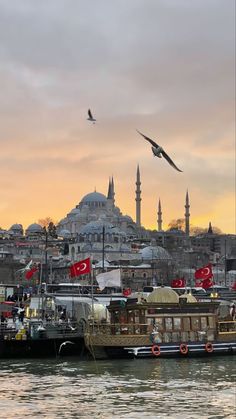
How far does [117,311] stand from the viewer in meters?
33.1

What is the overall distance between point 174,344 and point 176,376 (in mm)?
5777

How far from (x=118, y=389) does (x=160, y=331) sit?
369 inches

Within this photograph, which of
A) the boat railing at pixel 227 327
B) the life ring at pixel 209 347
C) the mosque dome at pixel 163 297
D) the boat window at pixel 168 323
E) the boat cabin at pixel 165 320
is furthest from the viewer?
the boat railing at pixel 227 327

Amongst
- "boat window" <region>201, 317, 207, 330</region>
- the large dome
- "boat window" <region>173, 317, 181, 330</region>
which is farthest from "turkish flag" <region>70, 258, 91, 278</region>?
the large dome

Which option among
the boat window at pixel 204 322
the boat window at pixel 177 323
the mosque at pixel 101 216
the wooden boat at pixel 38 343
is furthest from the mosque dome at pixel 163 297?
the mosque at pixel 101 216

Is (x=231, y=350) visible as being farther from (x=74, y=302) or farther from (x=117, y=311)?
(x=74, y=302)

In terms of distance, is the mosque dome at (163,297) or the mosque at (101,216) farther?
the mosque at (101,216)

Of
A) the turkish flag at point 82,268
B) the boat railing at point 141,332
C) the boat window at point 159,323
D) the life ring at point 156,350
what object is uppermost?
the turkish flag at point 82,268

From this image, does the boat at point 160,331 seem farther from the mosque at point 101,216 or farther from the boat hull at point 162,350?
the mosque at point 101,216

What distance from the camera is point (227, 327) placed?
113ft

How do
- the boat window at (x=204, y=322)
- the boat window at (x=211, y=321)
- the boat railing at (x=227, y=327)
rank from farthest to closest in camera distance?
the boat railing at (x=227, y=327), the boat window at (x=211, y=321), the boat window at (x=204, y=322)

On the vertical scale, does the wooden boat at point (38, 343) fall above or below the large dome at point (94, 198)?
below

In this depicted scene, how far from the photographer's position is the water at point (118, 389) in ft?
63.1

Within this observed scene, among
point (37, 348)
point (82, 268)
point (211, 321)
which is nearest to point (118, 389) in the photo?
point (37, 348)
